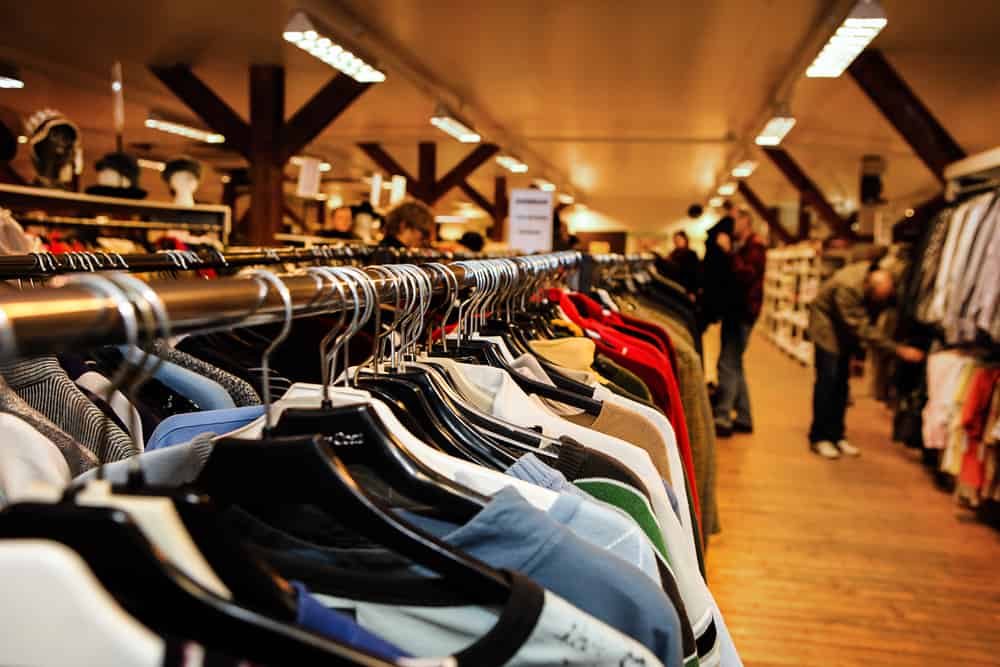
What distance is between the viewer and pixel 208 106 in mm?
7922

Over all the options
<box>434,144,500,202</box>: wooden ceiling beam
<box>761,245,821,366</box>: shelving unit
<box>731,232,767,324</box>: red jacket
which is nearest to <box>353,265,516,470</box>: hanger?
<box>731,232,767,324</box>: red jacket

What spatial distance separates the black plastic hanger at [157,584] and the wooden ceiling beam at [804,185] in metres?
12.9

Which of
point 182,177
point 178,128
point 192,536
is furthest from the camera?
point 178,128

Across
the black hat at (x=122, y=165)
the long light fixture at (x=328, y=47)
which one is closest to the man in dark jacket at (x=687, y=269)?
the long light fixture at (x=328, y=47)

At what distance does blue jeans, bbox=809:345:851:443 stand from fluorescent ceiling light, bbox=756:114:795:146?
2693 millimetres

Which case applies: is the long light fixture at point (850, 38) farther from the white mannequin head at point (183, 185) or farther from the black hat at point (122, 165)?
the black hat at point (122, 165)

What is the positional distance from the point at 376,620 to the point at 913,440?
6.04m

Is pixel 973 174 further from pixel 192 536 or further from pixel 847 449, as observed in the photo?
pixel 192 536

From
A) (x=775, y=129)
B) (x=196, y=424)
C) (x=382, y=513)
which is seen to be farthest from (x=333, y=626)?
(x=775, y=129)

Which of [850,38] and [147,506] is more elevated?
[850,38]

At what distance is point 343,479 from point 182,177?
19.8ft

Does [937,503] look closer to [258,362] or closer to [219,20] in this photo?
[258,362]

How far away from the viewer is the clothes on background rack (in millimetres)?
550

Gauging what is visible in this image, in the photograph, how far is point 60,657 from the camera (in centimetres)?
50
